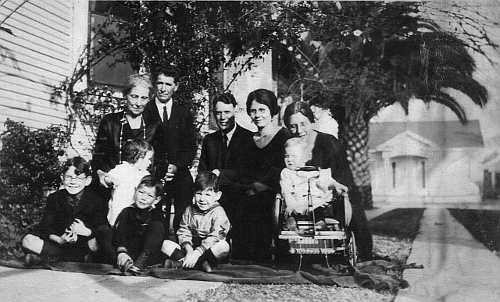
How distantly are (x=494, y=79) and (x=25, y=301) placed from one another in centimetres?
469

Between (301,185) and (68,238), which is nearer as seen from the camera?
(301,185)

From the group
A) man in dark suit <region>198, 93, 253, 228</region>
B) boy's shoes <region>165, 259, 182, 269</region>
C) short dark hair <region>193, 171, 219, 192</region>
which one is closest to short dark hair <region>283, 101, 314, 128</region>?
man in dark suit <region>198, 93, 253, 228</region>

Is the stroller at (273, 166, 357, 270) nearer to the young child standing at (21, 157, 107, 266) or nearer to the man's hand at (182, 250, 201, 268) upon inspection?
the man's hand at (182, 250, 201, 268)

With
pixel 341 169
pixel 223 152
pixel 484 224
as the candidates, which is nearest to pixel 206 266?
pixel 223 152

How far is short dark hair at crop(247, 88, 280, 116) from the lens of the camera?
15.7 ft

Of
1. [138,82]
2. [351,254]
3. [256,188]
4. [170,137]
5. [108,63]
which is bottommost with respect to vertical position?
[351,254]

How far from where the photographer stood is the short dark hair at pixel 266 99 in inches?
189

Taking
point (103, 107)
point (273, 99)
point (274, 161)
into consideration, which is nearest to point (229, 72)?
point (273, 99)

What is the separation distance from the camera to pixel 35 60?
5.25 meters

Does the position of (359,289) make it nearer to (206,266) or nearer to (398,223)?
(398,223)

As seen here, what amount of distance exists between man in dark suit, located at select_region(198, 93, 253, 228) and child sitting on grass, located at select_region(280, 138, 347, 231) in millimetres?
400

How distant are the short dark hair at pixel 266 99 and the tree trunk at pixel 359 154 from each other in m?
0.66

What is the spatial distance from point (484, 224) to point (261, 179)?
2067 millimetres

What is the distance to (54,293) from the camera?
15.4 feet
